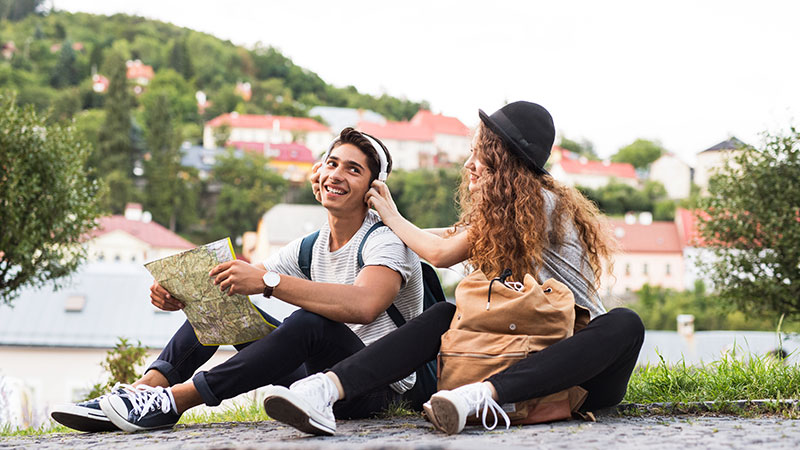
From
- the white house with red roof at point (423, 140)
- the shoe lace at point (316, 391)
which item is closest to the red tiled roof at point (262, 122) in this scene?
the white house with red roof at point (423, 140)

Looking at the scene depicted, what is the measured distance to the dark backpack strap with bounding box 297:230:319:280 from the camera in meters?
3.75

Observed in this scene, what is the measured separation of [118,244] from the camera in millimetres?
72438

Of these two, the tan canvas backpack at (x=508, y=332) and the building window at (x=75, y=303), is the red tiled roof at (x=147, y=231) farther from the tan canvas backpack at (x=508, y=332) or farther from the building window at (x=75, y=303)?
the tan canvas backpack at (x=508, y=332)

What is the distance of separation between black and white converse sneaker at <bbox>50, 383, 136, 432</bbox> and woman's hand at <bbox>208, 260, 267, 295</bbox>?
1.70 ft

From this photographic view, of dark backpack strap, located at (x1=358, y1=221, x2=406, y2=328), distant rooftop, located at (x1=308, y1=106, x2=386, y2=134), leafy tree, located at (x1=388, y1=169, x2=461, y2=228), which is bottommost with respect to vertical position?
dark backpack strap, located at (x1=358, y1=221, x2=406, y2=328)

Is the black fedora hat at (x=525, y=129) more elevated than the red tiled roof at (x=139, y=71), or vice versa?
the red tiled roof at (x=139, y=71)

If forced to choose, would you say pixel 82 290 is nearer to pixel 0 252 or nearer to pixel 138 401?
pixel 0 252

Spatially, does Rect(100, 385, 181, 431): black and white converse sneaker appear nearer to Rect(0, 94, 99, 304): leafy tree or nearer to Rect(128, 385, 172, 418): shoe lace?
Rect(128, 385, 172, 418): shoe lace

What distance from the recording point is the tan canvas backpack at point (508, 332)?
294 cm

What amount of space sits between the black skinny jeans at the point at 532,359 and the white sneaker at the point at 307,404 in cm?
10

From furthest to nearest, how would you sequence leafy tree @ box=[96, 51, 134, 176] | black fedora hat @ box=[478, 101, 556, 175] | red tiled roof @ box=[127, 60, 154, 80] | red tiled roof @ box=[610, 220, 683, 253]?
red tiled roof @ box=[127, 60, 154, 80], red tiled roof @ box=[610, 220, 683, 253], leafy tree @ box=[96, 51, 134, 176], black fedora hat @ box=[478, 101, 556, 175]

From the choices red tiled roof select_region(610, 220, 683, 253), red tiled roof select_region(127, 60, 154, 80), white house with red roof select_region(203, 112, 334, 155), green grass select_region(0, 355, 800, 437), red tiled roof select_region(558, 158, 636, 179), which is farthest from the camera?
red tiled roof select_region(127, 60, 154, 80)

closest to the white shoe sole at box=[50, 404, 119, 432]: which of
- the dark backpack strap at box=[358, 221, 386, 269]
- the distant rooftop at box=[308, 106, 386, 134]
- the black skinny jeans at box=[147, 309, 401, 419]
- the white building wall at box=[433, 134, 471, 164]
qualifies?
the black skinny jeans at box=[147, 309, 401, 419]

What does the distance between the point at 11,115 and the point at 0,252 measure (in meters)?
3.16
